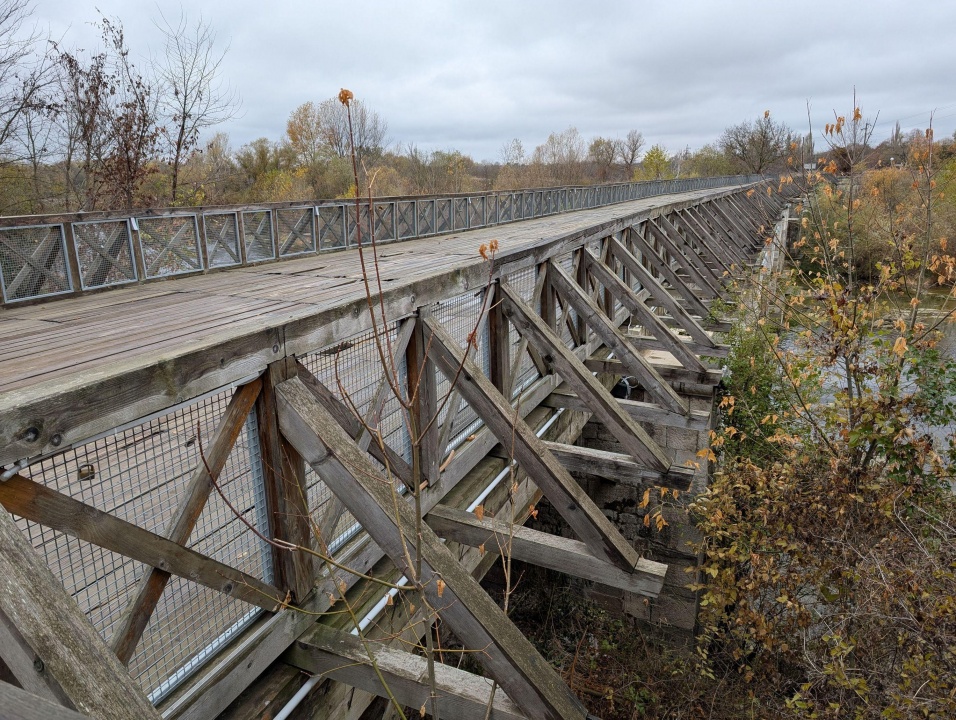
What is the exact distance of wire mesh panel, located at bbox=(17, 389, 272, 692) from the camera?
2.97 m

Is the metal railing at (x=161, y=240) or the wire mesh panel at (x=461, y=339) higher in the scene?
the metal railing at (x=161, y=240)

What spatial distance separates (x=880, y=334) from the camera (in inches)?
303

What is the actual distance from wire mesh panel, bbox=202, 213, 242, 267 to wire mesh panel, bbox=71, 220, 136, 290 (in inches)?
37.1

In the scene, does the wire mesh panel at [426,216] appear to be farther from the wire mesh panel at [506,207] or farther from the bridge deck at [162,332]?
the bridge deck at [162,332]

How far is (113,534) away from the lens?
2521mm

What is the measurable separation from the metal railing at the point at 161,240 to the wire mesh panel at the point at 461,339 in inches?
43.4

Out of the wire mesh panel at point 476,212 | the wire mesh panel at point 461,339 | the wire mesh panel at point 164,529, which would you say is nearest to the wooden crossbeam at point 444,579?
the wire mesh panel at point 164,529

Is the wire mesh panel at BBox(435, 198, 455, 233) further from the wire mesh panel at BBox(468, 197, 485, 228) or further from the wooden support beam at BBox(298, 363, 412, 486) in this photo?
the wooden support beam at BBox(298, 363, 412, 486)

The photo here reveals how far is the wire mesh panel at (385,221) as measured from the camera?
37.7 feet

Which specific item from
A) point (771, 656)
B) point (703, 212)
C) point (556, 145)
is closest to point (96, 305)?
point (771, 656)

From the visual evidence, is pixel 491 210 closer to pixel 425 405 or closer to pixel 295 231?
pixel 295 231

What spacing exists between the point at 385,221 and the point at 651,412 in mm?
6624

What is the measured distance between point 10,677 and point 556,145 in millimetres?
74004

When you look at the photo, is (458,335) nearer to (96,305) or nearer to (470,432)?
(470,432)
